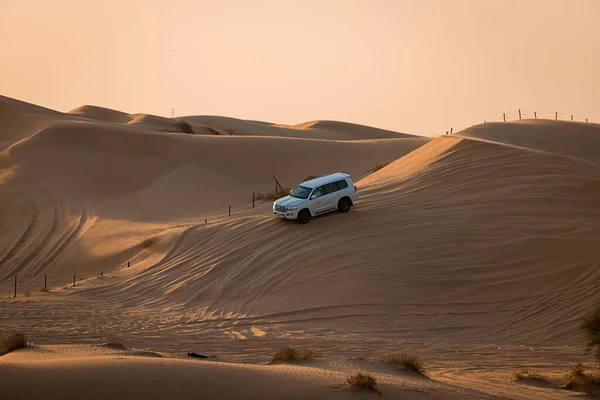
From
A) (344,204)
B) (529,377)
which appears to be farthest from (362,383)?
(344,204)

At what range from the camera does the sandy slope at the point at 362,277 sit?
14117mm

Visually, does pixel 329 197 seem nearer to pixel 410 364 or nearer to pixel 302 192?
pixel 302 192

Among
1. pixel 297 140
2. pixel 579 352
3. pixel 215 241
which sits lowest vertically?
pixel 579 352

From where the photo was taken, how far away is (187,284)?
24.7 metres

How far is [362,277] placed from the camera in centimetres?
2281

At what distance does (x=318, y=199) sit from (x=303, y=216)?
2.51ft

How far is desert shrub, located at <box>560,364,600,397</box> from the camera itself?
12.7 m

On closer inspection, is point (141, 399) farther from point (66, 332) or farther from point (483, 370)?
point (66, 332)

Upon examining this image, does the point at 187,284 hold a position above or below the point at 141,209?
below

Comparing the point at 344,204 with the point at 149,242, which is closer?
the point at 344,204

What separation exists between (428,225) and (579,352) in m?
9.44

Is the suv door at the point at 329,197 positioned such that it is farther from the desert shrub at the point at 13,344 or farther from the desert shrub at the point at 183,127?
the desert shrub at the point at 183,127

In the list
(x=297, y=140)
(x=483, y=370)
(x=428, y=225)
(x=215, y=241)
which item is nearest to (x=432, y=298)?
(x=428, y=225)

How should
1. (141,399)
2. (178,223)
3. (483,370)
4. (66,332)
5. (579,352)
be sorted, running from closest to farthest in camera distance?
(141,399) → (483,370) → (579,352) → (66,332) → (178,223)
